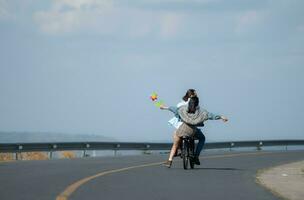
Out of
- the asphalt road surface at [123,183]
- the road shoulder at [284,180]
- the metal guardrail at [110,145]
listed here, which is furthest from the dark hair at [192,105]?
the metal guardrail at [110,145]

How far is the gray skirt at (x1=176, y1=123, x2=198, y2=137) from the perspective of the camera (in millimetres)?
19891

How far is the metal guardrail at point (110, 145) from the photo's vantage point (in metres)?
28.5

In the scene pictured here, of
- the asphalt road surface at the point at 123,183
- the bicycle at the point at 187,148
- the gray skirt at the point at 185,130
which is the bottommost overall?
the asphalt road surface at the point at 123,183

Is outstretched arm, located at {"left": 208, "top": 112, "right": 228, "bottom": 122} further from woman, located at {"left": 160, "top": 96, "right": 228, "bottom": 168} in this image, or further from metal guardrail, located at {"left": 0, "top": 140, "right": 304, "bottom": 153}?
metal guardrail, located at {"left": 0, "top": 140, "right": 304, "bottom": 153}

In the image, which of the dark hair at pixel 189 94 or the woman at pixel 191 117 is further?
the dark hair at pixel 189 94

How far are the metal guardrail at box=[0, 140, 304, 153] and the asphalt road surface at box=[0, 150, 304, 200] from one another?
23.8ft

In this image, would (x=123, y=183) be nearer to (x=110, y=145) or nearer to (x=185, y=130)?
(x=185, y=130)

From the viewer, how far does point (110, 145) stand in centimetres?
3316

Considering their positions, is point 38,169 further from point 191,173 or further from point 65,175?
point 191,173

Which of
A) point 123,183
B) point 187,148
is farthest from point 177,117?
point 123,183

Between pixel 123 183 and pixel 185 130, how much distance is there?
4.22 m

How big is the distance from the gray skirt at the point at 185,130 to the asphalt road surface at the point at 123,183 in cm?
86

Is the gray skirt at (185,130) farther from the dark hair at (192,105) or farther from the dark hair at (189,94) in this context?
the dark hair at (189,94)

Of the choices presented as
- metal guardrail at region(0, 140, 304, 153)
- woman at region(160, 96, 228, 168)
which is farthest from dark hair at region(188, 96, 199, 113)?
metal guardrail at region(0, 140, 304, 153)
